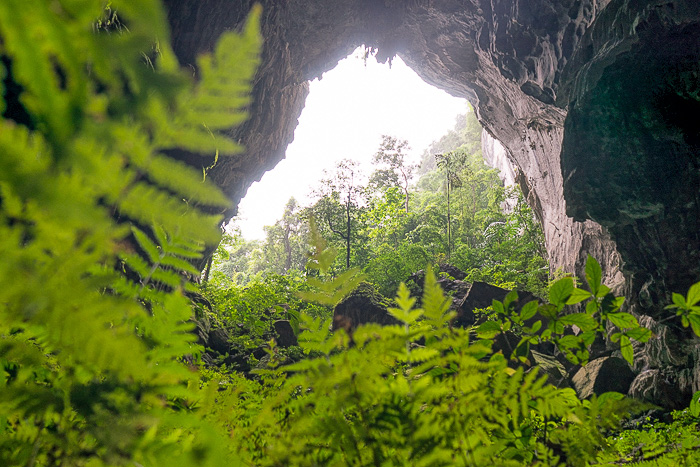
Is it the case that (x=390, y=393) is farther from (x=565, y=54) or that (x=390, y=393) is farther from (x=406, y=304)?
(x=565, y=54)

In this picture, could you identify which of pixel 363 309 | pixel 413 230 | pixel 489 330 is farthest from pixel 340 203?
pixel 489 330

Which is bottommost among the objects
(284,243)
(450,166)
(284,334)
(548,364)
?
(548,364)

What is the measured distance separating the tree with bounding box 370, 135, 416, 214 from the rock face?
9.60 metres

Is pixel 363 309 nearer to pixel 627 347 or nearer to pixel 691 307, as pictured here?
pixel 627 347

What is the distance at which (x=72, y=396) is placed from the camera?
1.33 ft

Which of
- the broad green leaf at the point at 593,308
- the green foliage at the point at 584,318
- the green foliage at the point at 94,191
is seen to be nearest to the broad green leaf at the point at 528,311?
the green foliage at the point at 584,318

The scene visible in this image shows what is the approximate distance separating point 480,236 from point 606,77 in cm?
1369

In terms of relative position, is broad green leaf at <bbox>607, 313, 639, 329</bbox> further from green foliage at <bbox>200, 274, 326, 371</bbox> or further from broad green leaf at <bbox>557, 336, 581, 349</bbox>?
green foliage at <bbox>200, 274, 326, 371</bbox>

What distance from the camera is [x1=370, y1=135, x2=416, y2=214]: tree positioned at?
24.6m

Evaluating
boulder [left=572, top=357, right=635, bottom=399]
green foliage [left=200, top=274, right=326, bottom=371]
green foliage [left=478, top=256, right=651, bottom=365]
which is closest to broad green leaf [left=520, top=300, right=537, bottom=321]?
green foliage [left=478, top=256, right=651, bottom=365]

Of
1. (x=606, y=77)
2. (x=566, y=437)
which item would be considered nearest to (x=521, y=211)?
(x=606, y=77)

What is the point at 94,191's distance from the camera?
357mm

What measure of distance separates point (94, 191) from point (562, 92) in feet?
30.2

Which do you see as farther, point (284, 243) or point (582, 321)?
point (284, 243)
